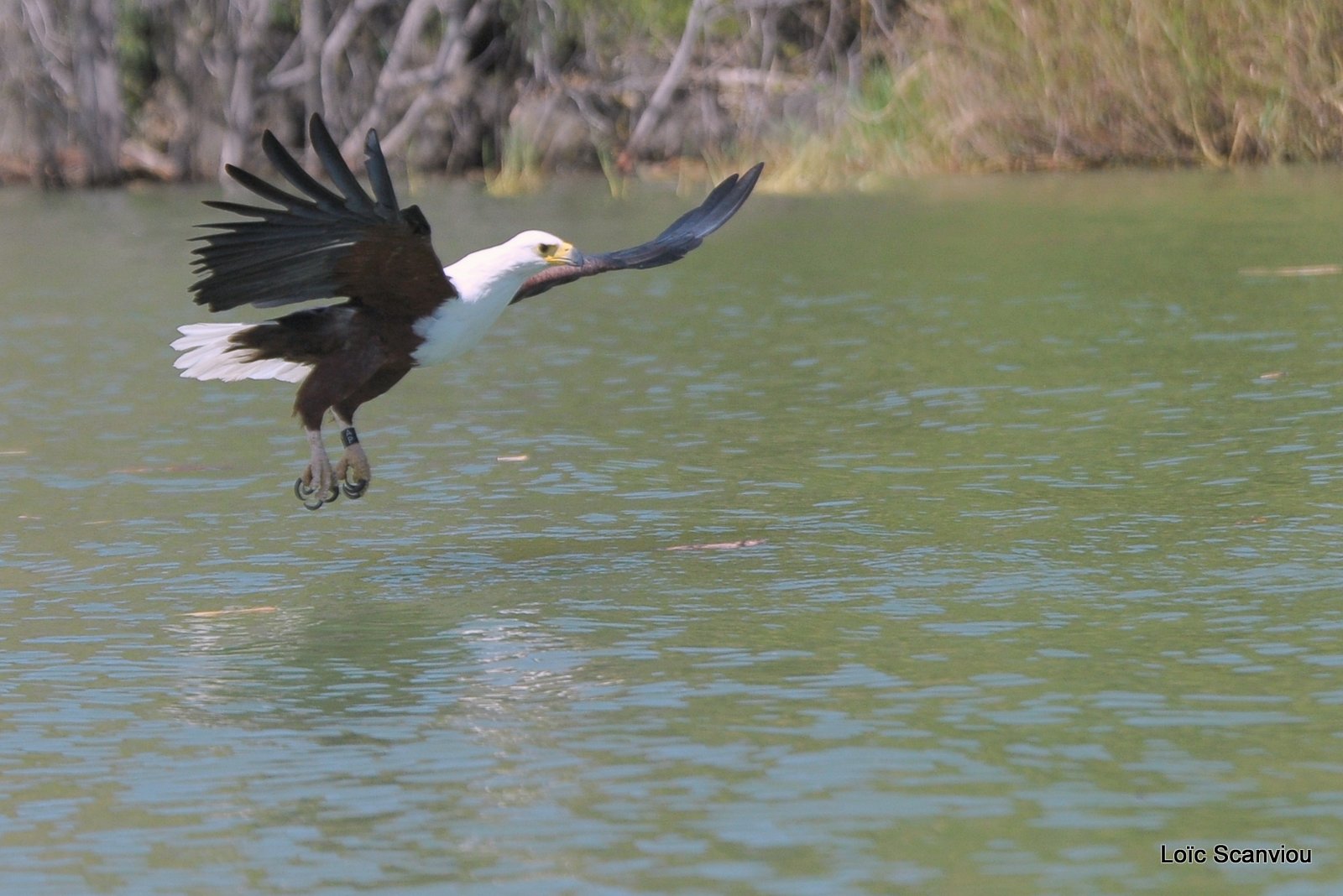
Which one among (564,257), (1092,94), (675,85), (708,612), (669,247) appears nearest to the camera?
(708,612)

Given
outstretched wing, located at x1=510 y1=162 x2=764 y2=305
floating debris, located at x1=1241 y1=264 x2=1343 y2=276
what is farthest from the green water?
outstretched wing, located at x1=510 y1=162 x2=764 y2=305

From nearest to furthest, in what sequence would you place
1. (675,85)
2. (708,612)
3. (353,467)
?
(708,612)
(353,467)
(675,85)

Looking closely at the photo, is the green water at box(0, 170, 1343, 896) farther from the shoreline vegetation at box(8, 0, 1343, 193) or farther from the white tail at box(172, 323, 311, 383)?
the shoreline vegetation at box(8, 0, 1343, 193)

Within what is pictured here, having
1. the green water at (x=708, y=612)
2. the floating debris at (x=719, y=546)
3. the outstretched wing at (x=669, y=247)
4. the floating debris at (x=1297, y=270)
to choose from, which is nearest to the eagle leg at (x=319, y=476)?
the green water at (x=708, y=612)

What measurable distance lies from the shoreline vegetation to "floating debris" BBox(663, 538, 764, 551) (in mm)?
14511

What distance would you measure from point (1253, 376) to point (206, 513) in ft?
13.5

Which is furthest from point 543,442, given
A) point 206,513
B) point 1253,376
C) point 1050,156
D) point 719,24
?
point 719,24

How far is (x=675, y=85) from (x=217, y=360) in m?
18.9

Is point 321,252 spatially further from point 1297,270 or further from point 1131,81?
point 1131,81

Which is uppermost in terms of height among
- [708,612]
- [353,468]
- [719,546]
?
[353,468]

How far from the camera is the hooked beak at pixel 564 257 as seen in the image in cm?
678

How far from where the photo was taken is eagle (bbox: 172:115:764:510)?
618 cm

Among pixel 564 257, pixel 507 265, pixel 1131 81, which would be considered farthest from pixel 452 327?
pixel 1131 81

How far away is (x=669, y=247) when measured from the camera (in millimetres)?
7668
